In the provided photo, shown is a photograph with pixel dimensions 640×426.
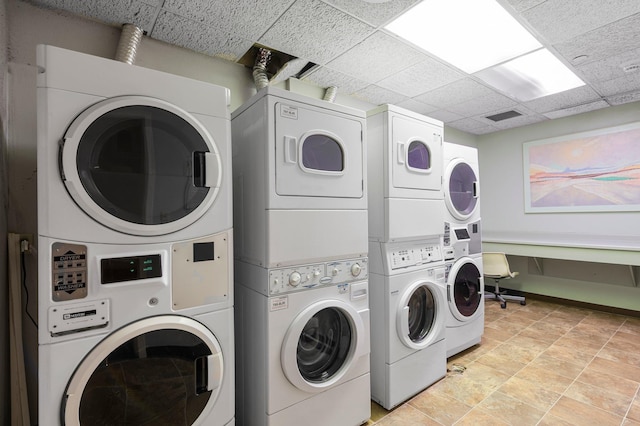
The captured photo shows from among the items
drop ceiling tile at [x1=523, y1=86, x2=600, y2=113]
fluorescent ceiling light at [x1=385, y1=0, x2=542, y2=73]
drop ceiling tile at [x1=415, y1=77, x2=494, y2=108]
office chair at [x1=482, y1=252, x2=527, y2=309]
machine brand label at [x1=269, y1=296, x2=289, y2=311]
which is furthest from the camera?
office chair at [x1=482, y1=252, x2=527, y2=309]

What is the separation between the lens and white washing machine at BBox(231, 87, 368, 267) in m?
1.62

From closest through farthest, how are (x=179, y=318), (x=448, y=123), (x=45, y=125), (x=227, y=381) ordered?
(x=45, y=125) < (x=179, y=318) < (x=227, y=381) < (x=448, y=123)

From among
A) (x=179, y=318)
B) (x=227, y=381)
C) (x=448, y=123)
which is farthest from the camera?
(x=448, y=123)

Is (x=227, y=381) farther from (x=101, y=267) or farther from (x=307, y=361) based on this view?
(x=101, y=267)

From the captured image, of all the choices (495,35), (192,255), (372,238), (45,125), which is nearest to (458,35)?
(495,35)

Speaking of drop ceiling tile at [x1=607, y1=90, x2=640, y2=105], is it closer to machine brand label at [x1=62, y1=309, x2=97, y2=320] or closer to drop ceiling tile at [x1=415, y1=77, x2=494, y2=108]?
drop ceiling tile at [x1=415, y1=77, x2=494, y2=108]

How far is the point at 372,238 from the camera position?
226 centimetres

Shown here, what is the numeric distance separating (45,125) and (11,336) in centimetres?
108

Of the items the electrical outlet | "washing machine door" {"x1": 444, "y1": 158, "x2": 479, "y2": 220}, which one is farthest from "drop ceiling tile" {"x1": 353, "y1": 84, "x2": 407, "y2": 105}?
the electrical outlet

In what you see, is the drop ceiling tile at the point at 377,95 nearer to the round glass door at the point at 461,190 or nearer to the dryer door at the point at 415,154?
the dryer door at the point at 415,154

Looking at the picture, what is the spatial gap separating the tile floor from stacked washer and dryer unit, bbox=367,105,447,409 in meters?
0.21

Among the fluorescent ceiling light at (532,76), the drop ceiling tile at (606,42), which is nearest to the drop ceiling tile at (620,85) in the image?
the fluorescent ceiling light at (532,76)

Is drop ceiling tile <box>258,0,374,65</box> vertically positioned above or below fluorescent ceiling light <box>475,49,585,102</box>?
below

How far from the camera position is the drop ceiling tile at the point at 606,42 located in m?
2.15
